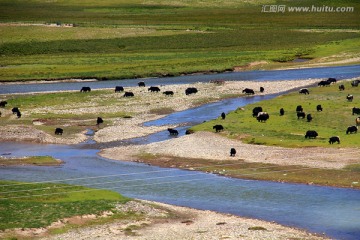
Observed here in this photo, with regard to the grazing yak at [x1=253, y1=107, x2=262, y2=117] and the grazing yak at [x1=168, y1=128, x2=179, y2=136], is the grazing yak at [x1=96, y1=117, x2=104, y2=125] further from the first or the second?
the grazing yak at [x1=253, y1=107, x2=262, y2=117]

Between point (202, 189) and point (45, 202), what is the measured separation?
795 cm

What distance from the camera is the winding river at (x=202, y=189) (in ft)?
113

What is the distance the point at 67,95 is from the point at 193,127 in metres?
20.2

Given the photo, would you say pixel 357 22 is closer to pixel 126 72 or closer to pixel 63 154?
pixel 126 72

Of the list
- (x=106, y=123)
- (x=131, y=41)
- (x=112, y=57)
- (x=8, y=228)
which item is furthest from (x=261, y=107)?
(x=131, y=41)

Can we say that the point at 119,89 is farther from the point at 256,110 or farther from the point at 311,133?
the point at 311,133

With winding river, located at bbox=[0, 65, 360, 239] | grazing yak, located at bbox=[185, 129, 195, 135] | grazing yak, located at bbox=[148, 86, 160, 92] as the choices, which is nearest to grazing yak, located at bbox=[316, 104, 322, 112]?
grazing yak, located at bbox=[185, 129, 195, 135]

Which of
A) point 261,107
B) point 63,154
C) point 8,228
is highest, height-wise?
point 261,107

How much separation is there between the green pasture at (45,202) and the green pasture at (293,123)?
14081mm

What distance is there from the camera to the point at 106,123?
60.1 m

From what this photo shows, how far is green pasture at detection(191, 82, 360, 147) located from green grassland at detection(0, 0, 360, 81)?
27411mm

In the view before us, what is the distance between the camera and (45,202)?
3634 cm

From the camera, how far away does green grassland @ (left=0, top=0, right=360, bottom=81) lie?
92.6m

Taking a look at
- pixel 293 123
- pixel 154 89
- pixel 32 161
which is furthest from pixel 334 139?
pixel 154 89
